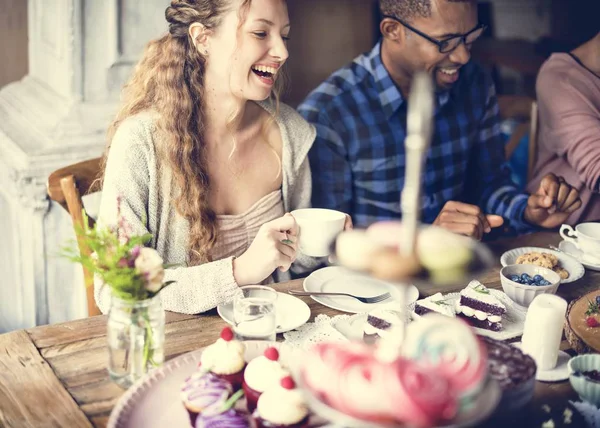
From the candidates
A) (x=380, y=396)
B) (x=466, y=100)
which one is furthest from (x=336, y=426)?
(x=466, y=100)

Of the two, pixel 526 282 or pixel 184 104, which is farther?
pixel 184 104

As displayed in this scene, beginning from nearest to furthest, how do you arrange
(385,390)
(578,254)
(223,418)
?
1. (385,390)
2. (223,418)
3. (578,254)

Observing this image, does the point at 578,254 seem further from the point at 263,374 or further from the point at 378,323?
the point at 263,374

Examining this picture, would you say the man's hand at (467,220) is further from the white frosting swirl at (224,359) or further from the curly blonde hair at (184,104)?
the white frosting swirl at (224,359)

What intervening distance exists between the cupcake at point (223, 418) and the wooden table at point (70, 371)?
0.21m

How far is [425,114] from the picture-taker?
76 centimetres

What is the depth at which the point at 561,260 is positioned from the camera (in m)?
1.98

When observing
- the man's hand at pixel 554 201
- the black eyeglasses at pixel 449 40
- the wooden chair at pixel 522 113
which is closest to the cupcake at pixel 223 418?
the man's hand at pixel 554 201

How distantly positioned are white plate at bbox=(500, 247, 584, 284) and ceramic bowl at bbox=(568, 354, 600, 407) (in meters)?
0.52

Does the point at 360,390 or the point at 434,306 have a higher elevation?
the point at 360,390

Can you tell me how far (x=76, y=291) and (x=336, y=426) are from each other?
1837 millimetres

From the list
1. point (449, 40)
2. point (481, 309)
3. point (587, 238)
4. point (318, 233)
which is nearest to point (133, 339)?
point (318, 233)

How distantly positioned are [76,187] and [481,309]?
110 cm

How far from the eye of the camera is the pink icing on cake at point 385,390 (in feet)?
2.84
